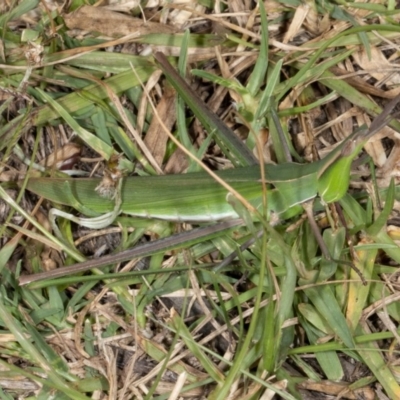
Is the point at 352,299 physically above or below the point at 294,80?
below

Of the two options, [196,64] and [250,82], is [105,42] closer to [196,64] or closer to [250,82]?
[196,64]

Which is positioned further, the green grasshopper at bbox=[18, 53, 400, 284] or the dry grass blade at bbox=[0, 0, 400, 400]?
the dry grass blade at bbox=[0, 0, 400, 400]

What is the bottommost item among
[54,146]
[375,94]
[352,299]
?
[352,299]

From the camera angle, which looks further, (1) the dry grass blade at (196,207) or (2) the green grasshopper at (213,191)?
(1) the dry grass blade at (196,207)

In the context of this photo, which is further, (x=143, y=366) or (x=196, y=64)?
(x=196, y=64)

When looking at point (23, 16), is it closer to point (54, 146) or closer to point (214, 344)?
point (54, 146)

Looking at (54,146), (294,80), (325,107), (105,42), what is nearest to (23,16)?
(105,42)
